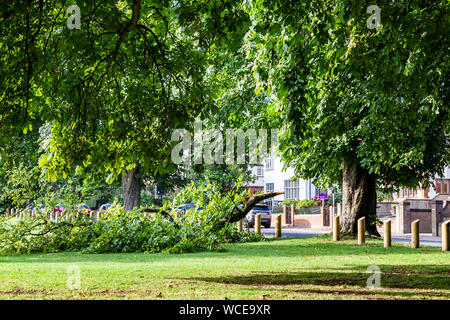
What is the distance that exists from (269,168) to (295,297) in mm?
61585

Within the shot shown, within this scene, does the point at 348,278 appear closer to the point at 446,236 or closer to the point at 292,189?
the point at 446,236

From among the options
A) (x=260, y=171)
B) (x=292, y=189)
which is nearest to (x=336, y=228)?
(x=292, y=189)

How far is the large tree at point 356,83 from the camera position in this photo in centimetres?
928

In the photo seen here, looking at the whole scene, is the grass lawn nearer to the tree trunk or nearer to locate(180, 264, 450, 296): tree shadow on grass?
locate(180, 264, 450, 296): tree shadow on grass

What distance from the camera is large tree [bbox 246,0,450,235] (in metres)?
9.28

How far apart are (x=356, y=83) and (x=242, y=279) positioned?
964 centimetres

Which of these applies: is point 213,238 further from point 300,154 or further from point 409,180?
point 409,180

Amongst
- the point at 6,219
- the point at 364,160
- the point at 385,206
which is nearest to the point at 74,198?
the point at 6,219

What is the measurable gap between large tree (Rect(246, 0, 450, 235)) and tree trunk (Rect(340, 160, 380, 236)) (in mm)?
40

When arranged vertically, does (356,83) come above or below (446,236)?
above

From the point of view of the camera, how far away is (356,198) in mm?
20672

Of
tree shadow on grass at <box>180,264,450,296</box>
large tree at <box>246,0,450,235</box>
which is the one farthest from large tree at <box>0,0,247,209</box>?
tree shadow on grass at <box>180,264,450,296</box>

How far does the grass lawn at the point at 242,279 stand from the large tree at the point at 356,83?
2.53 meters

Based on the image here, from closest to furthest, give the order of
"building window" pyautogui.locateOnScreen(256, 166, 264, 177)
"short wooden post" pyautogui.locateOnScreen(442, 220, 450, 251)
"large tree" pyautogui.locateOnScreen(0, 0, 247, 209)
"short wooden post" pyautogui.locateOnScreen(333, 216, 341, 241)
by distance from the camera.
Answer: "large tree" pyautogui.locateOnScreen(0, 0, 247, 209)
"short wooden post" pyautogui.locateOnScreen(442, 220, 450, 251)
"short wooden post" pyautogui.locateOnScreen(333, 216, 341, 241)
"building window" pyautogui.locateOnScreen(256, 166, 264, 177)
